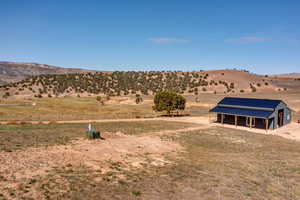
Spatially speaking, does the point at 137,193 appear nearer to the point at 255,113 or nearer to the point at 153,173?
the point at 153,173

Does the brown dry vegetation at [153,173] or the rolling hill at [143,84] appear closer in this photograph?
the brown dry vegetation at [153,173]

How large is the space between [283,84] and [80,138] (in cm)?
11805

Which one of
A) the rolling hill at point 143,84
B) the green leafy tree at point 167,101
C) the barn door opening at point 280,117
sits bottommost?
the barn door opening at point 280,117

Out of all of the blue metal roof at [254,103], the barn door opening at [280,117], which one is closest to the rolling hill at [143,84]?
the blue metal roof at [254,103]

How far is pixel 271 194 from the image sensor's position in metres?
13.6

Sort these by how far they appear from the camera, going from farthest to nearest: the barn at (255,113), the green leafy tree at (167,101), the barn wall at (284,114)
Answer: the green leafy tree at (167,101)
the barn wall at (284,114)
the barn at (255,113)

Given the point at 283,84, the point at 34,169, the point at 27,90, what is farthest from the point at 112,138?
the point at 283,84

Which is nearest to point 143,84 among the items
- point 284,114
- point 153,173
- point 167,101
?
point 167,101

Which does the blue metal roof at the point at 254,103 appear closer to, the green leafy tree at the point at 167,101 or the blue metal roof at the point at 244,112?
the blue metal roof at the point at 244,112

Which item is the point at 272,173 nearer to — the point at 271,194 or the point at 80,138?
the point at 271,194

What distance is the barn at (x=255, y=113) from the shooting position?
38.3 metres

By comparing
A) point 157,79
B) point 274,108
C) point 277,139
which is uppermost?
point 157,79

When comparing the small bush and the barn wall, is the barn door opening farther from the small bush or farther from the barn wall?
the small bush

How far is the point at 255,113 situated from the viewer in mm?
38562
